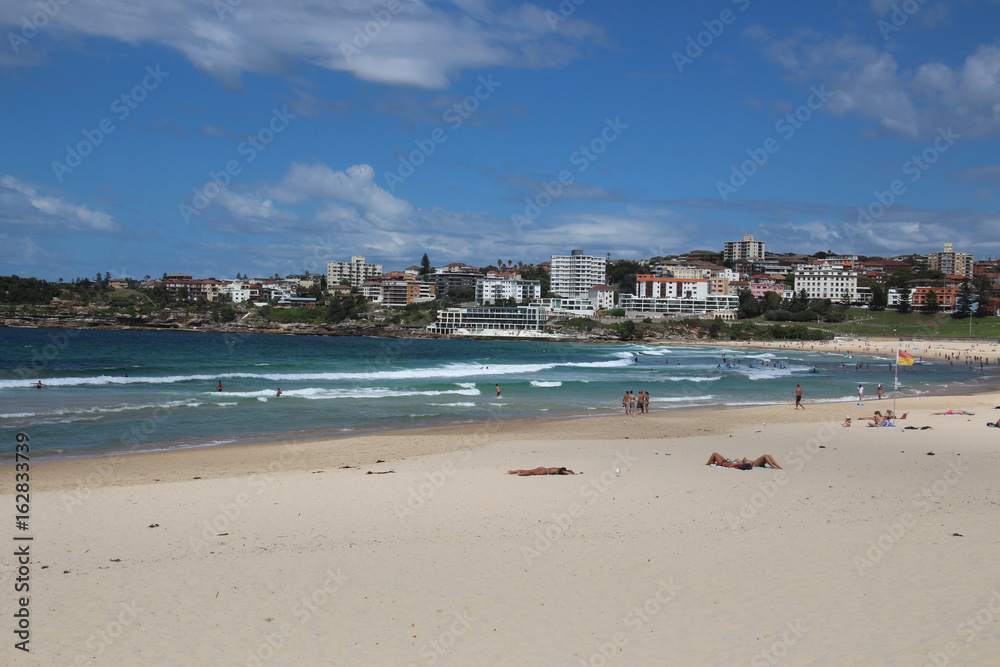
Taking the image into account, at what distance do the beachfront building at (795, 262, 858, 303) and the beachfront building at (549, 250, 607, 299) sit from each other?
45833 mm

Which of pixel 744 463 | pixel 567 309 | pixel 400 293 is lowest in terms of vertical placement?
pixel 744 463

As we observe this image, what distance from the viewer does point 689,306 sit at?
397ft

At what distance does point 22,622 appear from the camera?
239 inches

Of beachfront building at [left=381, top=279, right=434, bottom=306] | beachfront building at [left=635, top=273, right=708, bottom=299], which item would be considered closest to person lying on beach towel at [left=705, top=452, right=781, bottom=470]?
beachfront building at [left=635, top=273, right=708, bottom=299]

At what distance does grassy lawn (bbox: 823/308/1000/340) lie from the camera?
89500 mm

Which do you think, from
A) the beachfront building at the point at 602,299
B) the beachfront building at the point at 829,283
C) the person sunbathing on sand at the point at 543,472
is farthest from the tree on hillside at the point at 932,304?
the person sunbathing on sand at the point at 543,472

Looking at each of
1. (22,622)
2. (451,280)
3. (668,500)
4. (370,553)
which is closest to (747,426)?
(668,500)

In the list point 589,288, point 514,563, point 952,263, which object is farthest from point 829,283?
point 514,563

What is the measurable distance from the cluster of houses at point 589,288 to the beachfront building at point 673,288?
0.65 ft

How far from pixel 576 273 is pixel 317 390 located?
13186cm

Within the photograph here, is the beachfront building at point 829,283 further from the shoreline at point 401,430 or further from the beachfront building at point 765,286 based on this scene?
the shoreline at point 401,430

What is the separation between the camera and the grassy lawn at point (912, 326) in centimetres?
8950

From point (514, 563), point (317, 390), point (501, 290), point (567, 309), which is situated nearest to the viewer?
point (514, 563)

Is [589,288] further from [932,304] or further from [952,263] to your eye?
[952,263]
